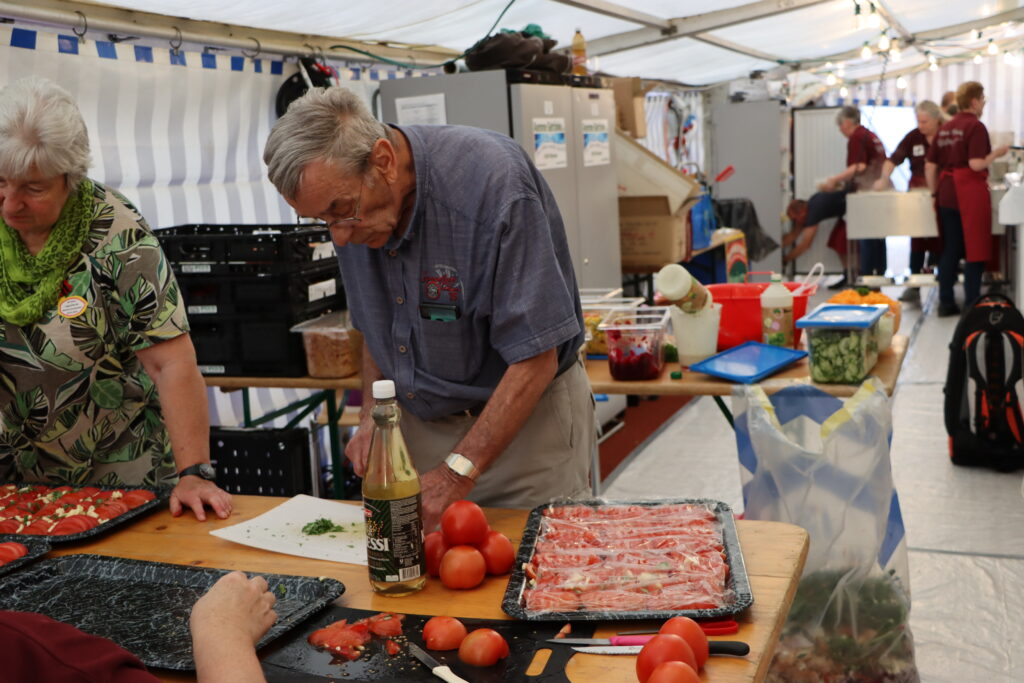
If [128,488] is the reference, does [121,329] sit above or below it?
above

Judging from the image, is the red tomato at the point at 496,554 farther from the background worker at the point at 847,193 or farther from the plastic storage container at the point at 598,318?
the background worker at the point at 847,193

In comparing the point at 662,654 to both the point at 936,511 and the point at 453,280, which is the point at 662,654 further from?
the point at 936,511

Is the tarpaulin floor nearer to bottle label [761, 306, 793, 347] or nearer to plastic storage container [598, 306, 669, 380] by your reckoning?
plastic storage container [598, 306, 669, 380]

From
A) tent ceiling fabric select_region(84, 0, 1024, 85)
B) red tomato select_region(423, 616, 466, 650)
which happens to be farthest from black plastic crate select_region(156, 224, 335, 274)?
red tomato select_region(423, 616, 466, 650)

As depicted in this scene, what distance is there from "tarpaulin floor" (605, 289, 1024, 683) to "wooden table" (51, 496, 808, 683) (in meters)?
0.40

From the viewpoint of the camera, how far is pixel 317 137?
1.77 meters

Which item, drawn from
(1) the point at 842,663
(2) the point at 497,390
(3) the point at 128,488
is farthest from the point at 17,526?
(1) the point at 842,663

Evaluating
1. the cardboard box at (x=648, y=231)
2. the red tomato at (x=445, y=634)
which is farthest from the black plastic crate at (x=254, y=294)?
the cardboard box at (x=648, y=231)

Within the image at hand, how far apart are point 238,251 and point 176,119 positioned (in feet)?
2.94

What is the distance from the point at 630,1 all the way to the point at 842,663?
15.0ft

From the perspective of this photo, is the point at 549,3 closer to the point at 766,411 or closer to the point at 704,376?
the point at 704,376

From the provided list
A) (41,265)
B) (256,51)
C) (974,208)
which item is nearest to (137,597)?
(41,265)

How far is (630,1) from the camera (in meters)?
6.07

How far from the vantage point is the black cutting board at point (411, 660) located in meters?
1.29
